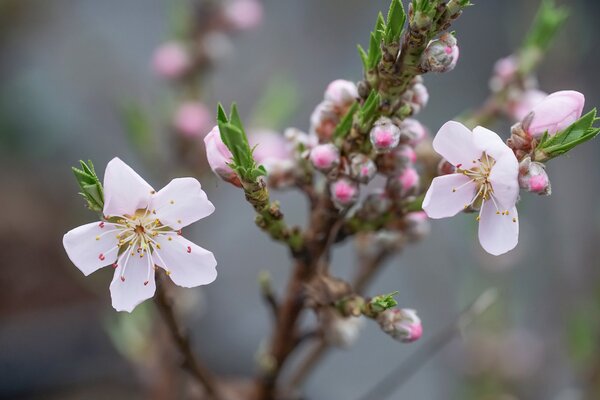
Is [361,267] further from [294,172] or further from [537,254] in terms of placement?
[537,254]

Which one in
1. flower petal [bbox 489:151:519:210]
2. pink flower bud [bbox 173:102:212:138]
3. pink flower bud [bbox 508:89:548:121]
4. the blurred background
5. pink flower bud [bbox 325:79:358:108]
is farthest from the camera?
the blurred background

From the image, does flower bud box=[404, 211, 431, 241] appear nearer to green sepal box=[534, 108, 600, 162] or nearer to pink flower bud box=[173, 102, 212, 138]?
green sepal box=[534, 108, 600, 162]

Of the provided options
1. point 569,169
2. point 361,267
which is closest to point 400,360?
point 569,169

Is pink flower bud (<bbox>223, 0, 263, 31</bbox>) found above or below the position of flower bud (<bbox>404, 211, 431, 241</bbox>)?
above

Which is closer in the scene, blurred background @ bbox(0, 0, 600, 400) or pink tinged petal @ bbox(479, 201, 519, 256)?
pink tinged petal @ bbox(479, 201, 519, 256)

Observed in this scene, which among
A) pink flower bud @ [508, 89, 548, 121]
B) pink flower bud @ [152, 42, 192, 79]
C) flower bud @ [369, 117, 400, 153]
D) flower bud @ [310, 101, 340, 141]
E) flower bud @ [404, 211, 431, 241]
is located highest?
pink flower bud @ [152, 42, 192, 79]

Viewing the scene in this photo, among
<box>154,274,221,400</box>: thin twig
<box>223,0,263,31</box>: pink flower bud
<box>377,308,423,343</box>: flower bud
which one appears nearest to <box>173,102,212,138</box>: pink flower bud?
<box>223,0,263,31</box>: pink flower bud

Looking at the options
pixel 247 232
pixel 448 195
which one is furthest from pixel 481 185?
pixel 247 232
